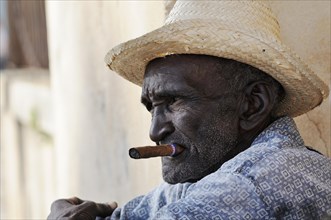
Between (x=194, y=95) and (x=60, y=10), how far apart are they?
3111 millimetres

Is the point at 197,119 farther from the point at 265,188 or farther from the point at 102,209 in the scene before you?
the point at 102,209

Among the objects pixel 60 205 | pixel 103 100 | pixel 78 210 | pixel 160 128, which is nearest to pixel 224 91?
pixel 160 128

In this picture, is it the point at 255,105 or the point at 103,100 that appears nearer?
the point at 255,105

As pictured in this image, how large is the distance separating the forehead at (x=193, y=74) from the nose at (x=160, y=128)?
10cm

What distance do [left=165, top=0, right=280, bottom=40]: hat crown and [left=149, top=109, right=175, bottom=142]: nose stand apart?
1.02 ft

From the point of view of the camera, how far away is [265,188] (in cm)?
240

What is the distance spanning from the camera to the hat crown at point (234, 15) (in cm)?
275

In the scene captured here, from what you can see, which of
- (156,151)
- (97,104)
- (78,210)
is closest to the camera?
(156,151)

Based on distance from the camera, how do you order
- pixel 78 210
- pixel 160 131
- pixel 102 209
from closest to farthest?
pixel 160 131
pixel 78 210
pixel 102 209

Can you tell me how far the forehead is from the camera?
2.76m

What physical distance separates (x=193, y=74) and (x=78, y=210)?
71 centimetres

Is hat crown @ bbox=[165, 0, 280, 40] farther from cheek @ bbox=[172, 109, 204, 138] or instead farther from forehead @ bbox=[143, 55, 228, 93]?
cheek @ bbox=[172, 109, 204, 138]

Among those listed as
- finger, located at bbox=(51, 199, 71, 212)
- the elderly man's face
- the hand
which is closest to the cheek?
the elderly man's face

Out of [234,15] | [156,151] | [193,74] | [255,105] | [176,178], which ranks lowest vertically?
[176,178]
